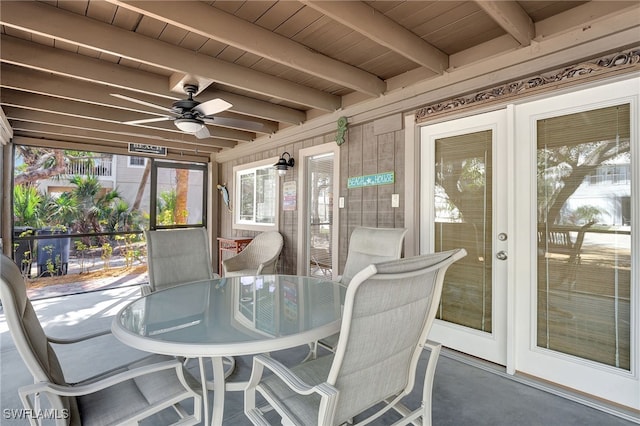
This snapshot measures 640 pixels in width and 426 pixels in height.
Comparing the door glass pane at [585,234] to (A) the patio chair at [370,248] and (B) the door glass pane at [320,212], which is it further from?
(B) the door glass pane at [320,212]

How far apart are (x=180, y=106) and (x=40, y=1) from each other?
1060 mm

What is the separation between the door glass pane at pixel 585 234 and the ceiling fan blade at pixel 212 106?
2.47 m

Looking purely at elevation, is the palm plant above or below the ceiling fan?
below

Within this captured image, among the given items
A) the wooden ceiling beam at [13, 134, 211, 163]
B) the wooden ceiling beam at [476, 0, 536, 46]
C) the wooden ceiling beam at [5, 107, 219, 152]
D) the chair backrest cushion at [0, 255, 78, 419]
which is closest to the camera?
the chair backrest cushion at [0, 255, 78, 419]

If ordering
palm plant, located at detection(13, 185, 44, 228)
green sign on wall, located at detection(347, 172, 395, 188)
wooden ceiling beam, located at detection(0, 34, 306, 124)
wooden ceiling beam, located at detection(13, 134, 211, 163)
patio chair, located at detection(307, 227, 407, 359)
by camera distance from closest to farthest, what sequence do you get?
wooden ceiling beam, located at detection(0, 34, 306, 124)
patio chair, located at detection(307, 227, 407, 359)
green sign on wall, located at detection(347, 172, 395, 188)
wooden ceiling beam, located at detection(13, 134, 211, 163)
palm plant, located at detection(13, 185, 44, 228)

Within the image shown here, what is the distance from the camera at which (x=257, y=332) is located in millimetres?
1422

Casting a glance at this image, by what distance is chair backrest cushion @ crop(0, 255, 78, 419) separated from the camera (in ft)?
3.42

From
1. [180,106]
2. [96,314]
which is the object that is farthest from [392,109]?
[96,314]

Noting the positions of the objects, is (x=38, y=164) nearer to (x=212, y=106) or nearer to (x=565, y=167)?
(x=212, y=106)

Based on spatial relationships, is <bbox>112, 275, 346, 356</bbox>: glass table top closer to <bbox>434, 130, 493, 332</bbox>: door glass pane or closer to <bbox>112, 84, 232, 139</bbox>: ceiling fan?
<bbox>434, 130, 493, 332</bbox>: door glass pane

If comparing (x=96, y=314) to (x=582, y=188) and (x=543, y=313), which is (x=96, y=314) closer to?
(x=543, y=313)

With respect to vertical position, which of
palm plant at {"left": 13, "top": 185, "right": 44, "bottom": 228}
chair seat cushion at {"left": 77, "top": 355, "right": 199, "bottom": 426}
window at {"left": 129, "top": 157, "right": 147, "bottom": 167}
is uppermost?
A: window at {"left": 129, "top": 157, "right": 147, "bottom": 167}

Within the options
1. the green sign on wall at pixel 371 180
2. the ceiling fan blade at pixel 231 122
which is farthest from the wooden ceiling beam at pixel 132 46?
the green sign on wall at pixel 371 180

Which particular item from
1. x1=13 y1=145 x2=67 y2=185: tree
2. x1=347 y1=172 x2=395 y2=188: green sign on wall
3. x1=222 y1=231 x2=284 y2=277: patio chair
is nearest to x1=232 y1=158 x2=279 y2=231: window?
x1=222 y1=231 x2=284 y2=277: patio chair
